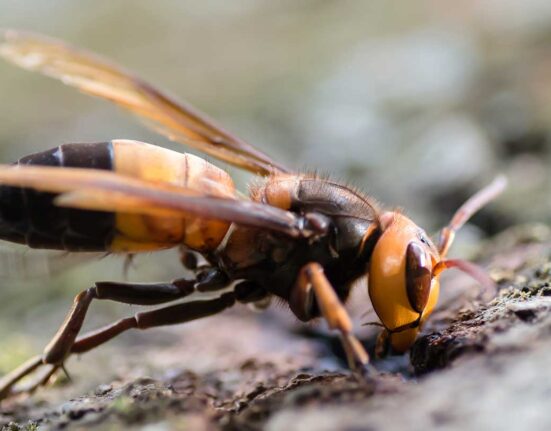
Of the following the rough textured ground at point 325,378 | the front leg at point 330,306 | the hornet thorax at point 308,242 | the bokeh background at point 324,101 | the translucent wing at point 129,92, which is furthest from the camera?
the bokeh background at point 324,101

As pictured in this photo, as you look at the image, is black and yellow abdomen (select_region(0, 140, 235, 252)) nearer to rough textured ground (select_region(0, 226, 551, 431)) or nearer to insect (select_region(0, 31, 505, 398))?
insect (select_region(0, 31, 505, 398))

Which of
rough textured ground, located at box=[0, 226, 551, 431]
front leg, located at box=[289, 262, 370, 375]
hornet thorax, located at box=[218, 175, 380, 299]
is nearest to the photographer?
rough textured ground, located at box=[0, 226, 551, 431]

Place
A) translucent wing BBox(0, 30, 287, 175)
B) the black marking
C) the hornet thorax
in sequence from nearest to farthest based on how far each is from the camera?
1. the black marking
2. the hornet thorax
3. translucent wing BBox(0, 30, 287, 175)

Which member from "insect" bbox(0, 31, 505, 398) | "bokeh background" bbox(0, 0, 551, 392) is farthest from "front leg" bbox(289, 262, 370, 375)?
"bokeh background" bbox(0, 0, 551, 392)

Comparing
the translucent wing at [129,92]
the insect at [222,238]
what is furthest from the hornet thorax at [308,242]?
the translucent wing at [129,92]

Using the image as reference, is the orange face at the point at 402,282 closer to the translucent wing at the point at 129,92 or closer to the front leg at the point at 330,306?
the front leg at the point at 330,306
